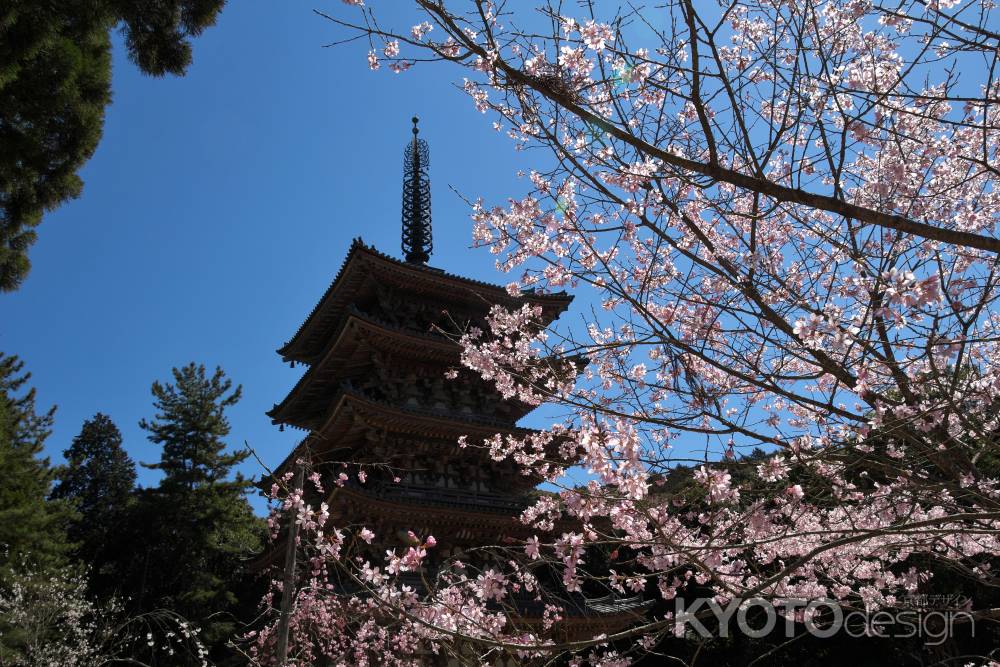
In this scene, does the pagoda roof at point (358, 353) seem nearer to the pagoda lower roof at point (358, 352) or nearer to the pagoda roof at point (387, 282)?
the pagoda lower roof at point (358, 352)

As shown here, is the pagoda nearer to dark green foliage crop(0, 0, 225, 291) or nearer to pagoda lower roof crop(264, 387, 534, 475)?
pagoda lower roof crop(264, 387, 534, 475)

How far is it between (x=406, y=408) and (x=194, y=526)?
41.7 ft

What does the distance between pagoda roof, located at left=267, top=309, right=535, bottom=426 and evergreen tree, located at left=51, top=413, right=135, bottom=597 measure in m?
9.93

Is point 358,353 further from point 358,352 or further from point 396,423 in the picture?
point 396,423

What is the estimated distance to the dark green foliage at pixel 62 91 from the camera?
711 centimetres

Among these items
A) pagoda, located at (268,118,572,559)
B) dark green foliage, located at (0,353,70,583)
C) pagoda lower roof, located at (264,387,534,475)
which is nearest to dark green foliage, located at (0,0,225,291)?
pagoda, located at (268,118,572,559)

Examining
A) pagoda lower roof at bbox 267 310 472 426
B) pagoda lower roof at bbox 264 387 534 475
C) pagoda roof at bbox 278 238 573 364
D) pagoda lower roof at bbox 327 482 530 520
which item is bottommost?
pagoda lower roof at bbox 327 482 530 520

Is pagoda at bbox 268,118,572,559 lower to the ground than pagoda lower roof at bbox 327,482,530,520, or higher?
higher

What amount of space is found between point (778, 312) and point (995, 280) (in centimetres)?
106

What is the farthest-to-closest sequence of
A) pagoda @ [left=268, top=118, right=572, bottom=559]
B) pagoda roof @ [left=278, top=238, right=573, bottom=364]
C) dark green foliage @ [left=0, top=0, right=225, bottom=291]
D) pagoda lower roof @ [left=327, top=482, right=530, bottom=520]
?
1. pagoda roof @ [left=278, top=238, right=573, bottom=364]
2. pagoda @ [left=268, top=118, right=572, bottom=559]
3. pagoda lower roof @ [left=327, top=482, right=530, bottom=520]
4. dark green foliage @ [left=0, top=0, right=225, bottom=291]

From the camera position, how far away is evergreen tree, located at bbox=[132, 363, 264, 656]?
21953mm

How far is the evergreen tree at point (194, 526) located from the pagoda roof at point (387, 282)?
374 inches

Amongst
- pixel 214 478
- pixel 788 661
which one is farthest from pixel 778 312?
pixel 214 478

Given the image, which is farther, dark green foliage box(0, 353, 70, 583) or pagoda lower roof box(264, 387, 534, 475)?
dark green foliage box(0, 353, 70, 583)
